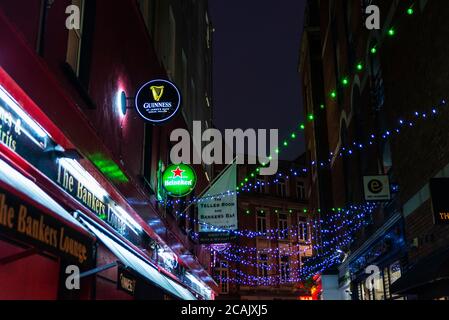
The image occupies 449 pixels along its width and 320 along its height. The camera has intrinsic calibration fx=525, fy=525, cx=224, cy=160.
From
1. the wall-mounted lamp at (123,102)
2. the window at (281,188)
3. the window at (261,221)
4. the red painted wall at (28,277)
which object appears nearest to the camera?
the red painted wall at (28,277)

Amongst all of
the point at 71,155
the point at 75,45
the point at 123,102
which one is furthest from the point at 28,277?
the point at 123,102

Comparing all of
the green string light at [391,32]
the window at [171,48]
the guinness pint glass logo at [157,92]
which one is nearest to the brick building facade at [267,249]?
the window at [171,48]

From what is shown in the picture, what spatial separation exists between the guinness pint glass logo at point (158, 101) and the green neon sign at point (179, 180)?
3533 mm

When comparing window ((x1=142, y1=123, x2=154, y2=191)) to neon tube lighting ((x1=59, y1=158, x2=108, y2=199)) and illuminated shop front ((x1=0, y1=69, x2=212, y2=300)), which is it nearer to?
illuminated shop front ((x1=0, y1=69, x2=212, y2=300))

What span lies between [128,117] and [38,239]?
23.8 ft

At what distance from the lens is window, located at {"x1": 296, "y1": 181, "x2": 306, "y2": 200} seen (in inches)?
1887

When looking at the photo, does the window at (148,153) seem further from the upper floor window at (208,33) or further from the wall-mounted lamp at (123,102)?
the upper floor window at (208,33)

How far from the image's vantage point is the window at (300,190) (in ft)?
157

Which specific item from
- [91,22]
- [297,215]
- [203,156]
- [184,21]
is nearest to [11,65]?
[91,22]

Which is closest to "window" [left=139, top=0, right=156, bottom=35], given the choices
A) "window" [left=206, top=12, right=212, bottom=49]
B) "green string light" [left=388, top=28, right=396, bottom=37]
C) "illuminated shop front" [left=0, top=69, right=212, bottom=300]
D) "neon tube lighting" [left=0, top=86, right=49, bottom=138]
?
"illuminated shop front" [left=0, top=69, right=212, bottom=300]

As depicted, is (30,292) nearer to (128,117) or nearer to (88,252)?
(88,252)

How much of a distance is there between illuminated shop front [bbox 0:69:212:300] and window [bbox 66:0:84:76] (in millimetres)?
1830

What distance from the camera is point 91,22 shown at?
945 cm

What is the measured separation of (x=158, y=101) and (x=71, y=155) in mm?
3515
